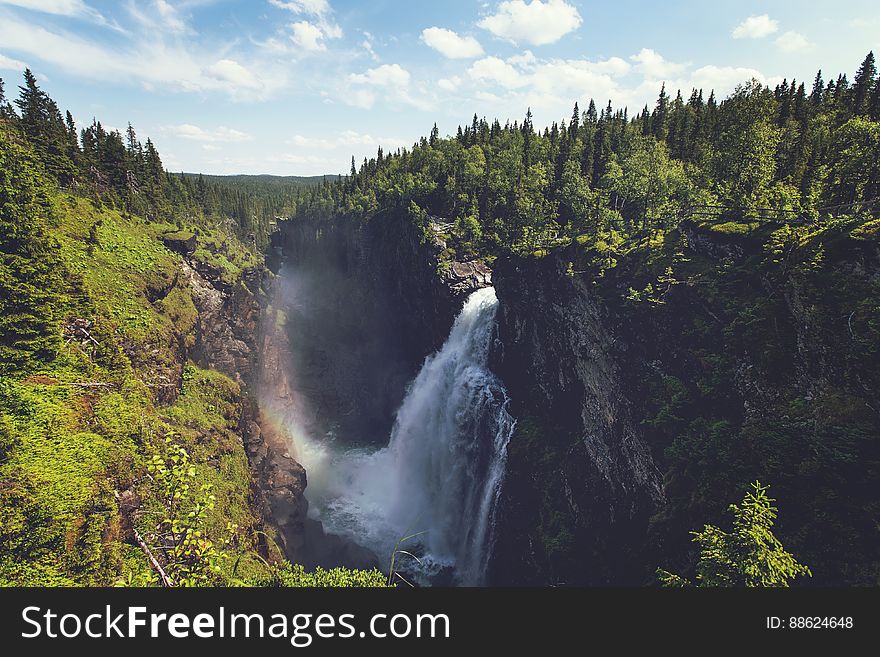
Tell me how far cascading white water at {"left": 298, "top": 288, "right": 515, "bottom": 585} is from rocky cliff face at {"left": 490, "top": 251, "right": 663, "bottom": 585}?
10.4 feet

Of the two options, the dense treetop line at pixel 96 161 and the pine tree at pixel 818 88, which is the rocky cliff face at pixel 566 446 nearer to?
the dense treetop line at pixel 96 161

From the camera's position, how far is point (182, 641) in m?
7.64

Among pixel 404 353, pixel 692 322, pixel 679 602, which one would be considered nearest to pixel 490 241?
pixel 404 353

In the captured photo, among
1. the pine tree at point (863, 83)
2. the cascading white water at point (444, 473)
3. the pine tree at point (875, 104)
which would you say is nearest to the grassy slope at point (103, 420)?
the cascading white water at point (444, 473)

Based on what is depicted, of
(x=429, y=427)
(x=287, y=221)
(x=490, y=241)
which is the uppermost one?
(x=287, y=221)

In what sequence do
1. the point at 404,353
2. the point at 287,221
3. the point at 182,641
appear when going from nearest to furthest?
the point at 182,641, the point at 404,353, the point at 287,221

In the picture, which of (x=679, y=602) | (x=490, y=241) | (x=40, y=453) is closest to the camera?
(x=679, y=602)

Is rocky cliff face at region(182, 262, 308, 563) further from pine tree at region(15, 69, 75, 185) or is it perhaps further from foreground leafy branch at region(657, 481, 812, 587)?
foreground leafy branch at region(657, 481, 812, 587)

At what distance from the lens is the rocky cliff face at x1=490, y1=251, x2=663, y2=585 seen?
32656 mm

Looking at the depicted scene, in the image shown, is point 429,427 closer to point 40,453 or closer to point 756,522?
point 40,453

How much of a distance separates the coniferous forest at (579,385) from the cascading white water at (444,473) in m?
3.07

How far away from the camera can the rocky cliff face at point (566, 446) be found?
32.7 m

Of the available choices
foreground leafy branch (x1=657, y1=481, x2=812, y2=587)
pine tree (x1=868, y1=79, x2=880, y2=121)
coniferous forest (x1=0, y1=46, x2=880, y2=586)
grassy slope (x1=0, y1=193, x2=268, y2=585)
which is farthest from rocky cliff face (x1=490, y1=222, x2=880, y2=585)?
pine tree (x1=868, y1=79, x2=880, y2=121)

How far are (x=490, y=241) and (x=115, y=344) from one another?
177 feet
